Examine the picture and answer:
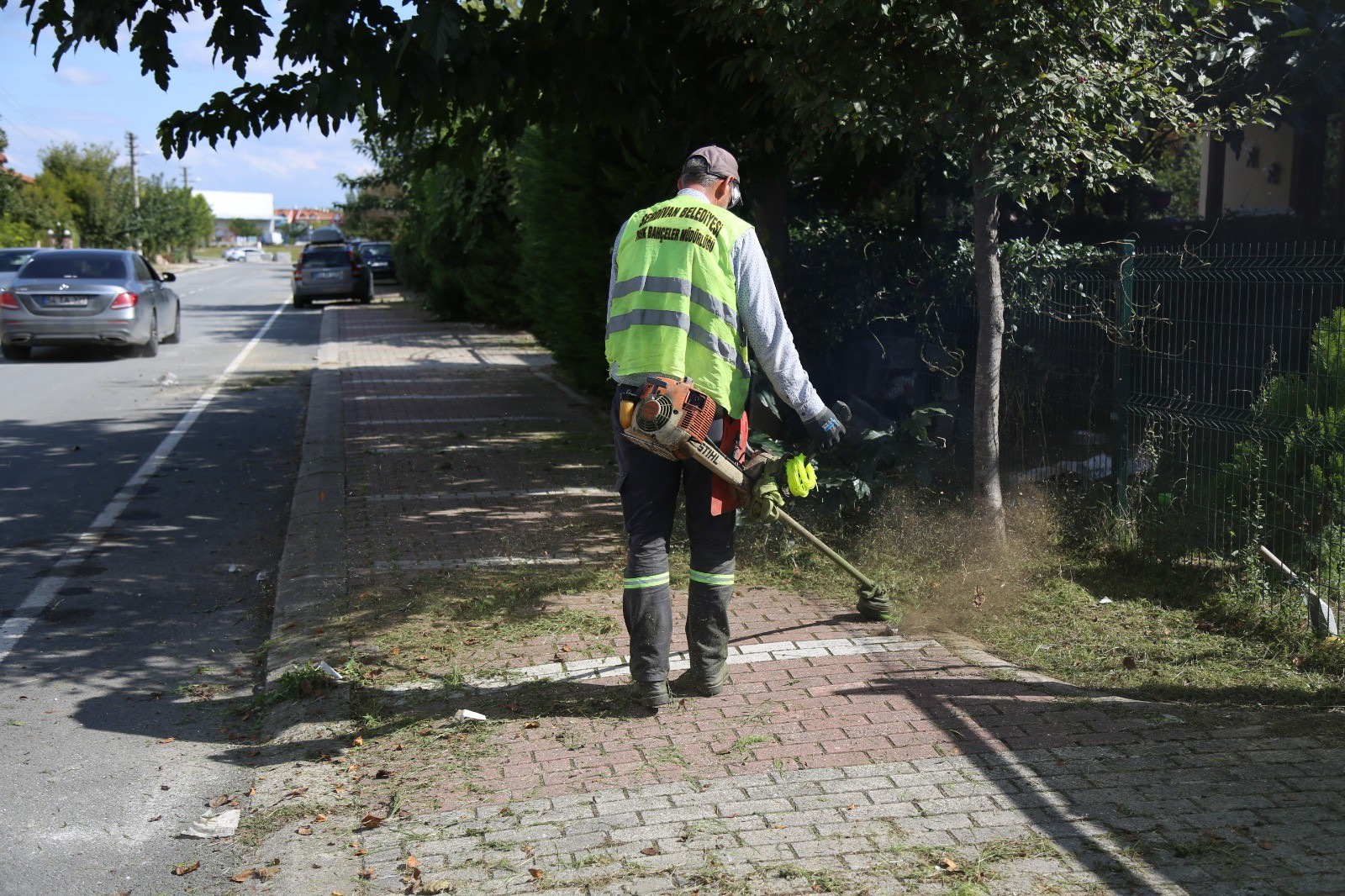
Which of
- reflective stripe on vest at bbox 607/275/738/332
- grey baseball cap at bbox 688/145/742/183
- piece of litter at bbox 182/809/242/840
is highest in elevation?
grey baseball cap at bbox 688/145/742/183

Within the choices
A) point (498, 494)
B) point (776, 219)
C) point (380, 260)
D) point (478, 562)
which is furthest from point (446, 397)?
point (380, 260)

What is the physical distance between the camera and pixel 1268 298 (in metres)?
5.77

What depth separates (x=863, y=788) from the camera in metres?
3.91

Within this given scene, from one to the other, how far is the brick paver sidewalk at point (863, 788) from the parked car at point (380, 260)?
40091mm

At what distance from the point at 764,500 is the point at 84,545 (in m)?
5.13

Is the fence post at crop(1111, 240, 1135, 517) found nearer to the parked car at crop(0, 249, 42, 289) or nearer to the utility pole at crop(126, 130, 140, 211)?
the parked car at crop(0, 249, 42, 289)

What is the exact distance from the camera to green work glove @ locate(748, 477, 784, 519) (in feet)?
15.4

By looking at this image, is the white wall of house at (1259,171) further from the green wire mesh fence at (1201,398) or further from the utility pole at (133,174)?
the utility pole at (133,174)

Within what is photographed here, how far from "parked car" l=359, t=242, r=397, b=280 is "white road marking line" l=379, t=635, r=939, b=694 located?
4006cm

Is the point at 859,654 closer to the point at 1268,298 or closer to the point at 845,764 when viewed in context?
the point at 845,764

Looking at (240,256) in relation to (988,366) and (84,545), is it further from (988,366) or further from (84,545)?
(988,366)

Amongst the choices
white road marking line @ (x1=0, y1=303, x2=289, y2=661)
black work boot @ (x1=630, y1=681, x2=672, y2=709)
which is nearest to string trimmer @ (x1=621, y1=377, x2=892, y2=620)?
black work boot @ (x1=630, y1=681, x2=672, y2=709)

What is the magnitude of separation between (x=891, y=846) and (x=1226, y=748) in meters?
1.39

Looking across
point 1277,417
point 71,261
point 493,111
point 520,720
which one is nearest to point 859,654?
point 520,720
